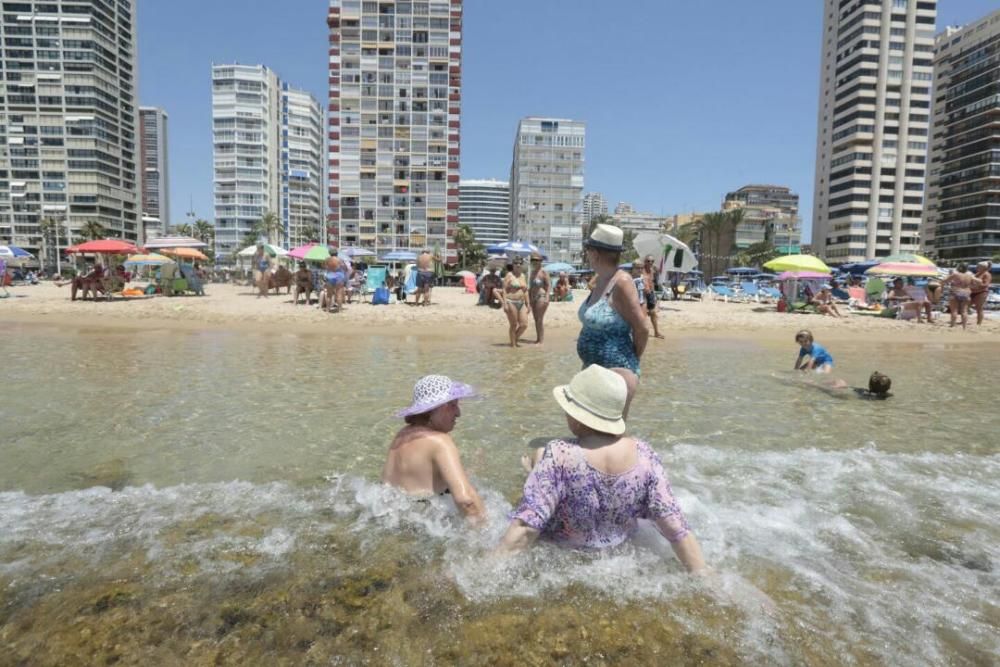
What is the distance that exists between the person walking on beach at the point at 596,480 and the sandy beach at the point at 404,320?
412 inches

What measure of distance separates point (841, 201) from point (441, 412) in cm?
10717

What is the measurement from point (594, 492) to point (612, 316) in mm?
1237

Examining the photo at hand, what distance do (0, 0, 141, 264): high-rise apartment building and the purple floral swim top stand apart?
11190cm

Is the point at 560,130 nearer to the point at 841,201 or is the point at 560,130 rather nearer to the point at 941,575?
the point at 841,201

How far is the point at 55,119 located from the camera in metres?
95.6

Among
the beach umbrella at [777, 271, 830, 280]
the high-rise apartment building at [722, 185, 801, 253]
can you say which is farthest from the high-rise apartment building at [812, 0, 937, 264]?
the beach umbrella at [777, 271, 830, 280]

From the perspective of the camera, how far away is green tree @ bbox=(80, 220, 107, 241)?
88062 mm

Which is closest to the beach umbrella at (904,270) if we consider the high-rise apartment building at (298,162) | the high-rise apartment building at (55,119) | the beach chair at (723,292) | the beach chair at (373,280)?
the beach chair at (723,292)

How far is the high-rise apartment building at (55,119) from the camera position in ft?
309

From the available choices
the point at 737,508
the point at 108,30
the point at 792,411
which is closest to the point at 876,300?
the point at 792,411

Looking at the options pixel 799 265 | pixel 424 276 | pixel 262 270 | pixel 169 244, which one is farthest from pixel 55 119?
pixel 799 265

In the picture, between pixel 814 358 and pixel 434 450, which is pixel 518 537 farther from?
pixel 814 358

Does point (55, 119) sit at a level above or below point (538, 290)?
above

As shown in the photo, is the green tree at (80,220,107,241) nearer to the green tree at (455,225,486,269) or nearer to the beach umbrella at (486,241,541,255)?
the green tree at (455,225,486,269)
